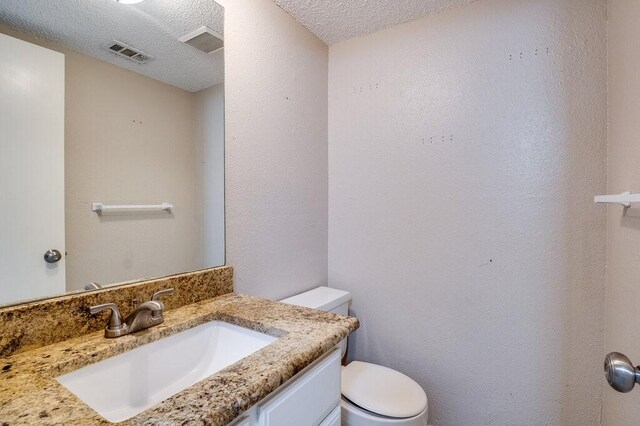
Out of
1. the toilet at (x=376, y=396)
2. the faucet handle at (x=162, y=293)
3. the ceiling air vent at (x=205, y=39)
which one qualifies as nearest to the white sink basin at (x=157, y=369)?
the faucet handle at (x=162, y=293)

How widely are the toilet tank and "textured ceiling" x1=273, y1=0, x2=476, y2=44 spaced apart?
147cm

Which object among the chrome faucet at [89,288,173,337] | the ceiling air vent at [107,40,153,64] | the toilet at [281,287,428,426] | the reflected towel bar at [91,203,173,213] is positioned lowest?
the toilet at [281,287,428,426]

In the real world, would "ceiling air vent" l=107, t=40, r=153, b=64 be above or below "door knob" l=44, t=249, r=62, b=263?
above

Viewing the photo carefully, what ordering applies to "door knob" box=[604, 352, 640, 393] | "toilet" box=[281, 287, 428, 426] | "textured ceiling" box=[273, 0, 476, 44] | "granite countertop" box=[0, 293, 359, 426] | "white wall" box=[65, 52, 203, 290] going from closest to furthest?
"granite countertop" box=[0, 293, 359, 426]
"door knob" box=[604, 352, 640, 393]
"white wall" box=[65, 52, 203, 290]
"toilet" box=[281, 287, 428, 426]
"textured ceiling" box=[273, 0, 476, 44]

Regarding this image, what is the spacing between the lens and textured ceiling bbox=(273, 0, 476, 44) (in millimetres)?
1431

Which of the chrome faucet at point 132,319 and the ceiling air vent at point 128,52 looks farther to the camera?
the ceiling air vent at point 128,52

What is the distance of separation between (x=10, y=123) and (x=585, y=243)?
1956 mm

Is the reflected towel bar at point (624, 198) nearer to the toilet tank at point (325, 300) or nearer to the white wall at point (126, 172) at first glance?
the toilet tank at point (325, 300)

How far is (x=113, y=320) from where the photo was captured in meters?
0.81

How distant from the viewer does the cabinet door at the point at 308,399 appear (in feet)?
2.13

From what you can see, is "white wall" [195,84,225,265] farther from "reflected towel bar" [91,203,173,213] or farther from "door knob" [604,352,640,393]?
"door knob" [604,352,640,393]

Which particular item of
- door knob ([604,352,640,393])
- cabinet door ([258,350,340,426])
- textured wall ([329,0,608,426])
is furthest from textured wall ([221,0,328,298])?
door knob ([604,352,640,393])

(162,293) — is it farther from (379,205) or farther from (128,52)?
(379,205)

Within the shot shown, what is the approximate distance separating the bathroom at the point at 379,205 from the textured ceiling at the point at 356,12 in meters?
0.01
